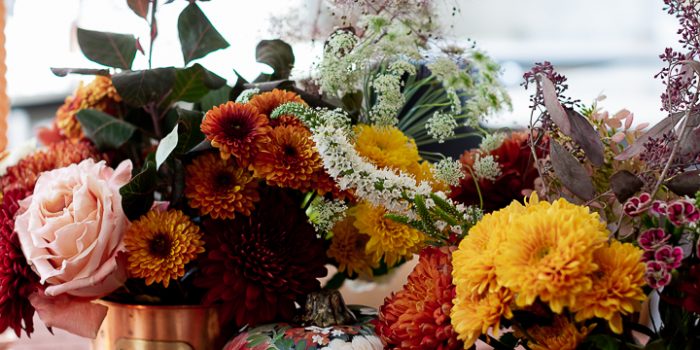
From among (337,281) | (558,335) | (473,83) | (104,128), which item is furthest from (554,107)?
(104,128)

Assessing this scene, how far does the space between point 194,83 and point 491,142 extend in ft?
0.98

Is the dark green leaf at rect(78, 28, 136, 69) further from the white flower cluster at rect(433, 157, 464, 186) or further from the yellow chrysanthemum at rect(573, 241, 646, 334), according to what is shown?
the yellow chrysanthemum at rect(573, 241, 646, 334)

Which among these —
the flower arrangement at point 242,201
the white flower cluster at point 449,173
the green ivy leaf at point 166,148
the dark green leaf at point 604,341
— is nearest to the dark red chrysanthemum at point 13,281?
the flower arrangement at point 242,201

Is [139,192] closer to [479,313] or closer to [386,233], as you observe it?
[386,233]

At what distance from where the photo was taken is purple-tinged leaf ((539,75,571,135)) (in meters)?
0.49

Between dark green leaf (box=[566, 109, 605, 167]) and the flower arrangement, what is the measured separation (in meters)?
0.09

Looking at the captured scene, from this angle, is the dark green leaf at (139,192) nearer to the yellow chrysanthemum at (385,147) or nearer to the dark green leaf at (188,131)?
the dark green leaf at (188,131)

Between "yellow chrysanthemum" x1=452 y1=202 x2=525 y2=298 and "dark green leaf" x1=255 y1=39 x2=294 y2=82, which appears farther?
"dark green leaf" x1=255 y1=39 x2=294 y2=82

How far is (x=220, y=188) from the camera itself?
623 millimetres

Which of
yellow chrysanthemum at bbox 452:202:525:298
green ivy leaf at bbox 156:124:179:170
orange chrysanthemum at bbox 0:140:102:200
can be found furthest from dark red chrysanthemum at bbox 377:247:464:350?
orange chrysanthemum at bbox 0:140:102:200

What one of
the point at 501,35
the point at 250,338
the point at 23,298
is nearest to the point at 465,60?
the point at 250,338

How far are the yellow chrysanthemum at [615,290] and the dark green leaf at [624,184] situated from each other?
0.24 ft

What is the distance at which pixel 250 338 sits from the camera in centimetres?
58

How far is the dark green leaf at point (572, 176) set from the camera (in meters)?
0.50
